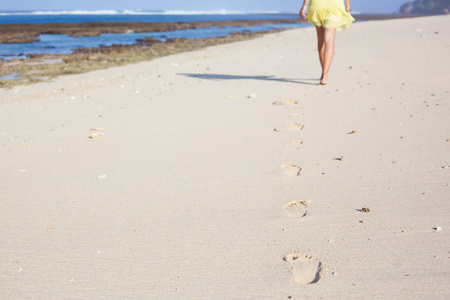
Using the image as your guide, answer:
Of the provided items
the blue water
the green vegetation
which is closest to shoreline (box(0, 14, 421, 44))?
the blue water

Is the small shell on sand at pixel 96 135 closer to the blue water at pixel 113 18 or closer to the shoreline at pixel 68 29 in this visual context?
the shoreline at pixel 68 29

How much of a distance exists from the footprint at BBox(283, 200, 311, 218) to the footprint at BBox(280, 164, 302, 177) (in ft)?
1.22

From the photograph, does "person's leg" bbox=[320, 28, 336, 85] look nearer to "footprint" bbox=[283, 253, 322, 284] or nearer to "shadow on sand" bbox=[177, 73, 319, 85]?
"shadow on sand" bbox=[177, 73, 319, 85]

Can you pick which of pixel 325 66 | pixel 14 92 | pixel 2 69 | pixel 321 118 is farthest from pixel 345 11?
pixel 2 69

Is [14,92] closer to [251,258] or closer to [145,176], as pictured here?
[145,176]

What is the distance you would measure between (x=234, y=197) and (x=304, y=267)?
722 millimetres

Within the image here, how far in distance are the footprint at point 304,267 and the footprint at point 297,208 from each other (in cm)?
35

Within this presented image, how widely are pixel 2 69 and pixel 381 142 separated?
952 centimetres

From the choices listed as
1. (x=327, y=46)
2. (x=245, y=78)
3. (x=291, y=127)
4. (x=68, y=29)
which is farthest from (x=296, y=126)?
(x=68, y=29)

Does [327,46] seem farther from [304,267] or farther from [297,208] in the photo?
[304,267]

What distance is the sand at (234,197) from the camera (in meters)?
1.50

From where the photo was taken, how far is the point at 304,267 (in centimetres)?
153

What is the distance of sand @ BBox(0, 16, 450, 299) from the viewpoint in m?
1.50

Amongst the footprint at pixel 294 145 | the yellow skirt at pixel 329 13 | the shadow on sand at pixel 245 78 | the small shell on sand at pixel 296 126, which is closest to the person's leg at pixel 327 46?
the yellow skirt at pixel 329 13
